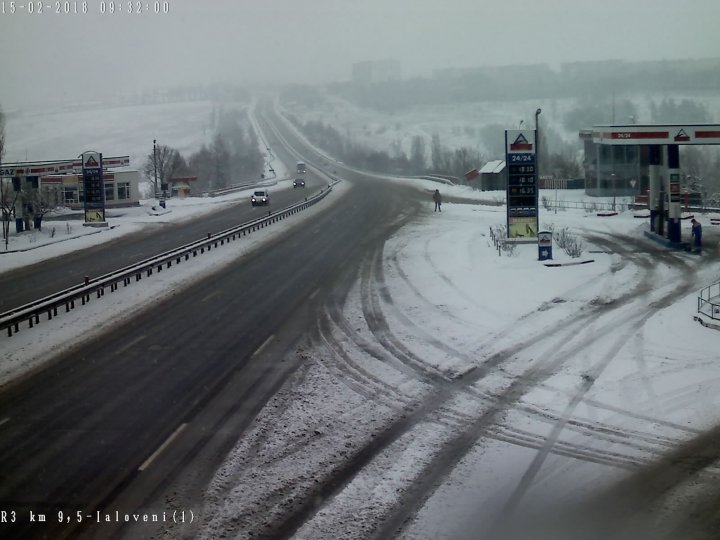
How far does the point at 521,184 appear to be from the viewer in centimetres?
3447

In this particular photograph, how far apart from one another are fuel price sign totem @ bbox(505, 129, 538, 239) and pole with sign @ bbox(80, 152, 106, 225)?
29.5 metres

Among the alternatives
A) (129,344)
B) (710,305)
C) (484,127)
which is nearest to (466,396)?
(129,344)

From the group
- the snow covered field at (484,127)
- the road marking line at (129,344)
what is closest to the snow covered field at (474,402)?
the road marking line at (129,344)

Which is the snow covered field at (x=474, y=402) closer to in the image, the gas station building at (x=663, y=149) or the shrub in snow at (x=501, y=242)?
the shrub in snow at (x=501, y=242)

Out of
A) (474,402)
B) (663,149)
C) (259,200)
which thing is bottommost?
(474,402)

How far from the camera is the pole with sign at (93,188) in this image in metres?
51.3

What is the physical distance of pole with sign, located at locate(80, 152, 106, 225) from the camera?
168ft

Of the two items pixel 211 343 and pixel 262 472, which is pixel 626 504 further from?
pixel 211 343

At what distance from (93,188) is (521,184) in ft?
101

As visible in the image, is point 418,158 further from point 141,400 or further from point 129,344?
point 141,400

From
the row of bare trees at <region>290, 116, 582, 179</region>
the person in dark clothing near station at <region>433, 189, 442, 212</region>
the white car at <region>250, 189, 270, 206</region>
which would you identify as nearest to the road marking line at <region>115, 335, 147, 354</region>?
the person in dark clothing near station at <region>433, 189, 442, 212</region>

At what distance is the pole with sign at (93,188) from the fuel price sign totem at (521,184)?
29504 mm

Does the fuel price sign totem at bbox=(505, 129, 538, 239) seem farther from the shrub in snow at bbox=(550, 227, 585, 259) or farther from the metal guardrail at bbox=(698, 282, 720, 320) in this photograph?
the metal guardrail at bbox=(698, 282, 720, 320)

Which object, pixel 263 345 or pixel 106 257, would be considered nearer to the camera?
pixel 263 345
